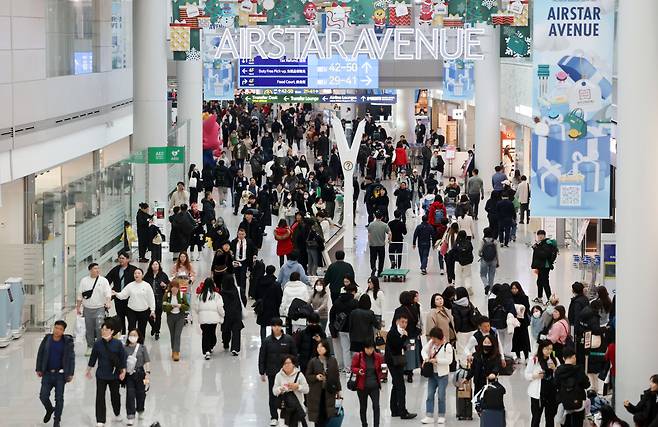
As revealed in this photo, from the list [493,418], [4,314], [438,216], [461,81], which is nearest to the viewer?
[493,418]

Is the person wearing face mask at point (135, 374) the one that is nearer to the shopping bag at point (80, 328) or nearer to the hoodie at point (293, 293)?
the hoodie at point (293, 293)

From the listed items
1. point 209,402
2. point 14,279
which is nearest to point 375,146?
point 14,279

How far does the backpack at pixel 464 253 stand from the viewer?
2478 cm

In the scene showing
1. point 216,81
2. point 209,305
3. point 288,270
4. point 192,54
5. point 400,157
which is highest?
point 192,54

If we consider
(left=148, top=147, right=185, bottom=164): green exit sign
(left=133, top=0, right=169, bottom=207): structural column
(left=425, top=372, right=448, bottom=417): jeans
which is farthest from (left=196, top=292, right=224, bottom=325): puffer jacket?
(left=133, top=0, right=169, bottom=207): structural column

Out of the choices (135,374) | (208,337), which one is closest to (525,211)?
(208,337)

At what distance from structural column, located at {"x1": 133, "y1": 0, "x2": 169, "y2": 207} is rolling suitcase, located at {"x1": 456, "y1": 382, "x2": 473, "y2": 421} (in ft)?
56.5

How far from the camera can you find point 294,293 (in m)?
19.4

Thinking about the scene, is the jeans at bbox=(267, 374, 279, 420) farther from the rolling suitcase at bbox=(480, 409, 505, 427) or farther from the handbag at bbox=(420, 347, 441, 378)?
the rolling suitcase at bbox=(480, 409, 505, 427)

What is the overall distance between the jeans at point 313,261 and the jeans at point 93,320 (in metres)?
7.10

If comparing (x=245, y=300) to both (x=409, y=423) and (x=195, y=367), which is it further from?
(x=409, y=423)

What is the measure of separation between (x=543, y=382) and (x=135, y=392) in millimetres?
4503

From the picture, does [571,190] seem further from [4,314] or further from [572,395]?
[4,314]

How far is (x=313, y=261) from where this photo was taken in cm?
2670
